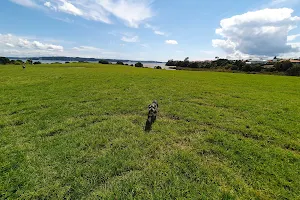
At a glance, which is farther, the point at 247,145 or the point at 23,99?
the point at 23,99

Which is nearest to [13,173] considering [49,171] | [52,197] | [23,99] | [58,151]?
[49,171]

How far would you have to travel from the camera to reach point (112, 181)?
144 inches

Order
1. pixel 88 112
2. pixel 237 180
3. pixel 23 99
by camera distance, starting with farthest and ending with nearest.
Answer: pixel 23 99, pixel 88 112, pixel 237 180

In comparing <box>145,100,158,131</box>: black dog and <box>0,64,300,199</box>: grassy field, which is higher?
<box>145,100,158,131</box>: black dog

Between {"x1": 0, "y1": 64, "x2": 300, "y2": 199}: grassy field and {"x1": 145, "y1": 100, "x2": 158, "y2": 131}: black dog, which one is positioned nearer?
{"x1": 0, "y1": 64, "x2": 300, "y2": 199}: grassy field

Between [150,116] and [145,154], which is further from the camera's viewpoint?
[150,116]

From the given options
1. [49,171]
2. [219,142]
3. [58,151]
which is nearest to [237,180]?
[219,142]

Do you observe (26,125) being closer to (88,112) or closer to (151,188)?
(88,112)

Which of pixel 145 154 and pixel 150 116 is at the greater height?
pixel 150 116

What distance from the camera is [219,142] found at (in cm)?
534

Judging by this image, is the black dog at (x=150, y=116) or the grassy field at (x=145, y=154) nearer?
the grassy field at (x=145, y=154)

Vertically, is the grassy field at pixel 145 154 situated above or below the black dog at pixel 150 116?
below

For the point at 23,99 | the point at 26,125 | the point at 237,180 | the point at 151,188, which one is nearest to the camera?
the point at 151,188

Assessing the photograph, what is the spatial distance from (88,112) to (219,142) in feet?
18.4
